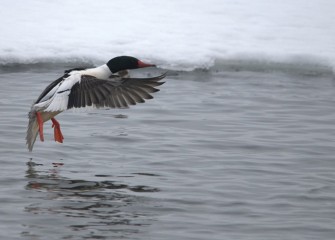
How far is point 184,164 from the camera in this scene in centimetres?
752

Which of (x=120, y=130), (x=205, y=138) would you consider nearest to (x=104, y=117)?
(x=120, y=130)

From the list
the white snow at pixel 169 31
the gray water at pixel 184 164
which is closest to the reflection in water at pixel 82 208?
the gray water at pixel 184 164

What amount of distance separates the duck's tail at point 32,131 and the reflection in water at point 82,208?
561 mm

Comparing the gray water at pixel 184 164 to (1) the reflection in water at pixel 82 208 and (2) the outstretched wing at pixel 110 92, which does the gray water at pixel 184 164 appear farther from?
(2) the outstretched wing at pixel 110 92

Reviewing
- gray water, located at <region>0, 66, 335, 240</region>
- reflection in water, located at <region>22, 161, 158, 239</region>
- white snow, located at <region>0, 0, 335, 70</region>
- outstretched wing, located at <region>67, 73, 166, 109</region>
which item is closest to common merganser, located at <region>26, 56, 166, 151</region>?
outstretched wing, located at <region>67, 73, 166, 109</region>

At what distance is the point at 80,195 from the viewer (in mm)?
6527

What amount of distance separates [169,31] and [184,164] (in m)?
4.83

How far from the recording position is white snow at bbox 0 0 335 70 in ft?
36.6

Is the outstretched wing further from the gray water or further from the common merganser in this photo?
the gray water

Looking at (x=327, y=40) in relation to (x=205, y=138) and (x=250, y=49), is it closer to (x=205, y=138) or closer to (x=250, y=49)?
(x=250, y=49)

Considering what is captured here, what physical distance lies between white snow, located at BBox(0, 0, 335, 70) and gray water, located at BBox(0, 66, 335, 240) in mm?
290

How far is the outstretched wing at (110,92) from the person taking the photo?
7.38 metres

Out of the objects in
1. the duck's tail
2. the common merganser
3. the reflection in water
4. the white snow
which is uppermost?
the white snow

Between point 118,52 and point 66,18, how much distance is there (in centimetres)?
171
